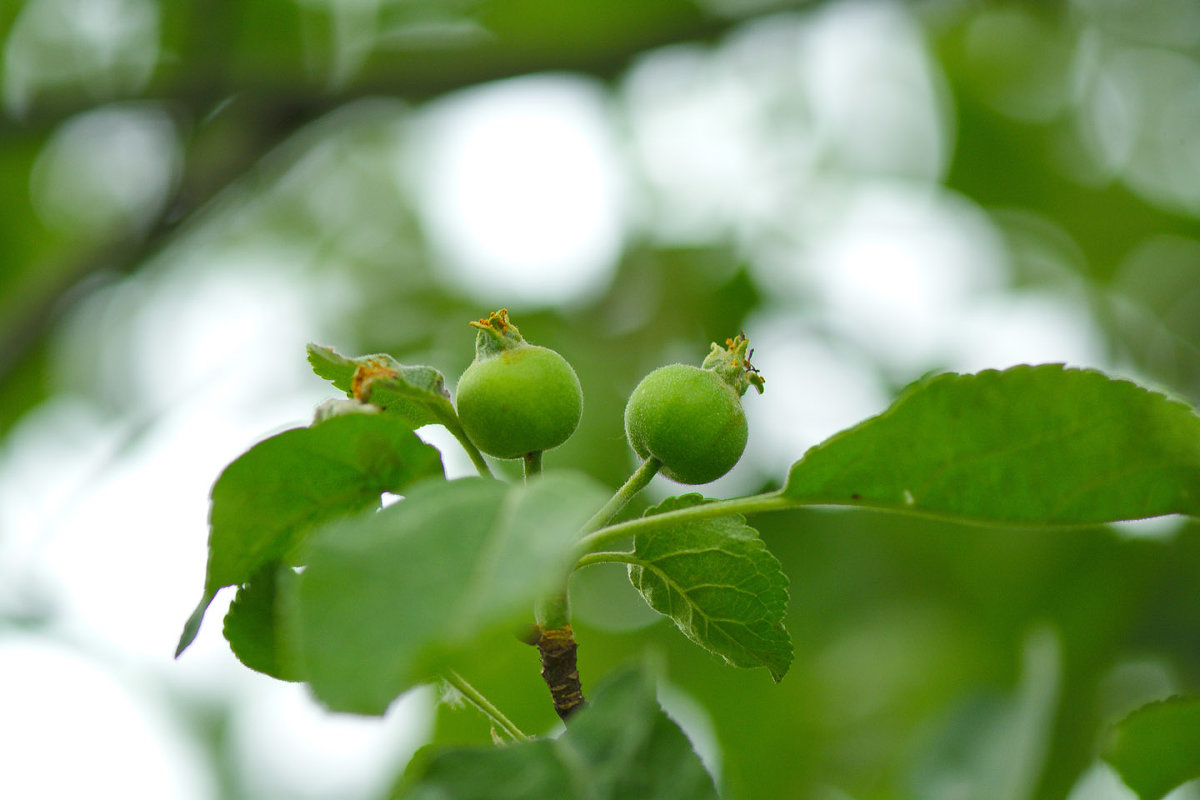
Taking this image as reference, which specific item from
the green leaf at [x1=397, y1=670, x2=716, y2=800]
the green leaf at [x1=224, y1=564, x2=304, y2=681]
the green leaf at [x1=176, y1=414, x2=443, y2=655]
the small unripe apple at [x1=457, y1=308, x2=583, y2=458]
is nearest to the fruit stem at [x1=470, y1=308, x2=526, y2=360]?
the small unripe apple at [x1=457, y1=308, x2=583, y2=458]

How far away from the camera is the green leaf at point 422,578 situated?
2.84 ft

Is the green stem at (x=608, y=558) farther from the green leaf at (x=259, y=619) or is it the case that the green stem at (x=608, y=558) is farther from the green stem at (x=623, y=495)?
the green leaf at (x=259, y=619)

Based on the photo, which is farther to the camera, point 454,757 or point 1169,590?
point 1169,590

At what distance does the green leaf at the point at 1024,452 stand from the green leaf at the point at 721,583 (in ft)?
0.45

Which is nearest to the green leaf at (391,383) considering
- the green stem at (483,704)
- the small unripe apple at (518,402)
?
the small unripe apple at (518,402)

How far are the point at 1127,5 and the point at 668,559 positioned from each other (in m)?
5.33

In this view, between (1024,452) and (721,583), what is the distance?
0.41m

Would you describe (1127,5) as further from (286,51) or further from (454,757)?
(454,757)

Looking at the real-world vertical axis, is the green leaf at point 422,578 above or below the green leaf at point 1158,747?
above

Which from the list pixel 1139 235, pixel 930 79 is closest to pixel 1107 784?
pixel 1139 235

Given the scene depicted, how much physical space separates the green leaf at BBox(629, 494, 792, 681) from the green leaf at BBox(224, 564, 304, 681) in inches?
18.1

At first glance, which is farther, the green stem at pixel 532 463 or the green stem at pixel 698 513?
the green stem at pixel 532 463

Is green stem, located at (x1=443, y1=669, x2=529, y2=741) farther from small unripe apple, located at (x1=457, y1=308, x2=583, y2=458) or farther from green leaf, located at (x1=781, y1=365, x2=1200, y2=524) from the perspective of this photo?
green leaf, located at (x1=781, y1=365, x2=1200, y2=524)

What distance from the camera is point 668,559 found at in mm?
1402
